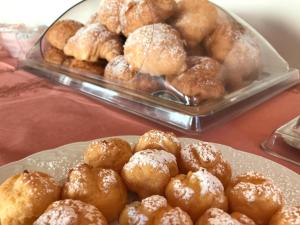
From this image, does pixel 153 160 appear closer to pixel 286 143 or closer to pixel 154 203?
pixel 154 203

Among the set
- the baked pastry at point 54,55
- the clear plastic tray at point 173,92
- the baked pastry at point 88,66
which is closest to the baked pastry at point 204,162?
the clear plastic tray at point 173,92

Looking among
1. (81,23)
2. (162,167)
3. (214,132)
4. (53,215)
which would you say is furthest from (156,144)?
(81,23)

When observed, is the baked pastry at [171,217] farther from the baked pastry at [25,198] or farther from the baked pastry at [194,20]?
the baked pastry at [194,20]

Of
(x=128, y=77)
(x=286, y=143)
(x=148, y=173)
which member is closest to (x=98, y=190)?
(x=148, y=173)

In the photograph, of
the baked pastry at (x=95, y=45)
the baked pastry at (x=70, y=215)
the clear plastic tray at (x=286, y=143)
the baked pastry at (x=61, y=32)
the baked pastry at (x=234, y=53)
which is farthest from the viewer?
the baked pastry at (x=61, y=32)

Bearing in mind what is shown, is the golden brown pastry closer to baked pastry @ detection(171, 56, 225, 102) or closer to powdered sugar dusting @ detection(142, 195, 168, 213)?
powdered sugar dusting @ detection(142, 195, 168, 213)

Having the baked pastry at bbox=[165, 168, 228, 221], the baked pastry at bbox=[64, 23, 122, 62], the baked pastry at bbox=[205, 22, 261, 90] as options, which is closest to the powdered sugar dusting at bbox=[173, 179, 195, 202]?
the baked pastry at bbox=[165, 168, 228, 221]
